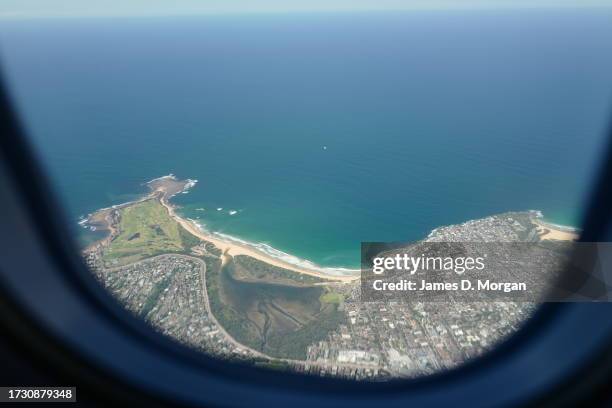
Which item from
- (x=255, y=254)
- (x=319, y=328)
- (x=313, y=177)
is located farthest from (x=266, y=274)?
(x=313, y=177)

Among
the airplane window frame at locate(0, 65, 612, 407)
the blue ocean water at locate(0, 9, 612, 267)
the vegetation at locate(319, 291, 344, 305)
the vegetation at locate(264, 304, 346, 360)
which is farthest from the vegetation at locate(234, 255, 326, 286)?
the airplane window frame at locate(0, 65, 612, 407)

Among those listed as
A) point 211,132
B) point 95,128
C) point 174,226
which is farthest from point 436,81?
point 174,226

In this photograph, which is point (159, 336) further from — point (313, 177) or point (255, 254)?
point (313, 177)

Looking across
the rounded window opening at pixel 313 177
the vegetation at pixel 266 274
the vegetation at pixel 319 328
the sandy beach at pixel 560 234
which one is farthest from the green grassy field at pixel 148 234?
the sandy beach at pixel 560 234

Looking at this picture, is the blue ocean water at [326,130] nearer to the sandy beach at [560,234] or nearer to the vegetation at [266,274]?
the sandy beach at [560,234]

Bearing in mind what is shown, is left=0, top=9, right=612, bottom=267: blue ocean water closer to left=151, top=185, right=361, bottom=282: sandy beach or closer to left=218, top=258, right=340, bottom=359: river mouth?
left=151, top=185, right=361, bottom=282: sandy beach
